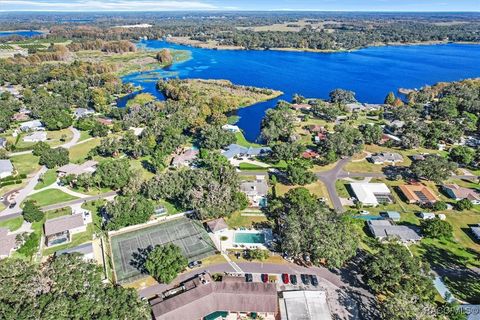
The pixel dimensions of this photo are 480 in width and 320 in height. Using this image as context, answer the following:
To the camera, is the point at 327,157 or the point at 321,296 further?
the point at 327,157

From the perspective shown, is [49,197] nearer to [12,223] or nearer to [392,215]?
[12,223]

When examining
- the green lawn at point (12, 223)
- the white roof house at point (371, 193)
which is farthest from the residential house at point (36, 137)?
the white roof house at point (371, 193)

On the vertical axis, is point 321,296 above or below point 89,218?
above

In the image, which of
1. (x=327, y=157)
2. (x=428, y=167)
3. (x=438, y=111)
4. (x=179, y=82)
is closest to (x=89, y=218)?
(x=327, y=157)

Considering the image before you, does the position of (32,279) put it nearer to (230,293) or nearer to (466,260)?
(230,293)

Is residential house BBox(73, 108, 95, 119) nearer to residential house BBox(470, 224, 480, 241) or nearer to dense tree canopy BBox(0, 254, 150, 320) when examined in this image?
dense tree canopy BBox(0, 254, 150, 320)

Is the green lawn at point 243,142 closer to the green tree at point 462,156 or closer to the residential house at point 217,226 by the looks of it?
the residential house at point 217,226
